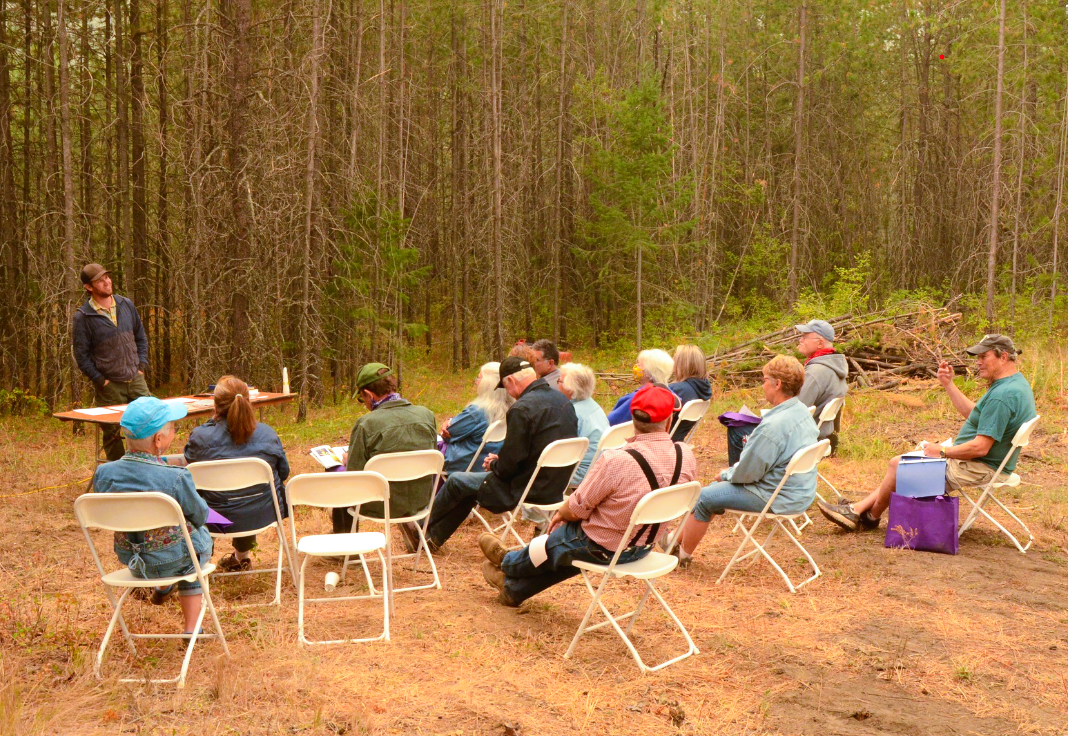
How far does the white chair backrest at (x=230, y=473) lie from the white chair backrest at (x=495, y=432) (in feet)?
6.33

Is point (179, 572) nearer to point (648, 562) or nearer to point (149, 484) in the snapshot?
point (149, 484)

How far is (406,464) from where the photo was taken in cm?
459

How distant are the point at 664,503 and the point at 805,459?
167 cm

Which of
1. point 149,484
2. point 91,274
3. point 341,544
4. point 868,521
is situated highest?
point 91,274

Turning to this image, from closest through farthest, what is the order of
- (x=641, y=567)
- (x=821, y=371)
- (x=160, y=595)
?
(x=641, y=567) → (x=160, y=595) → (x=821, y=371)

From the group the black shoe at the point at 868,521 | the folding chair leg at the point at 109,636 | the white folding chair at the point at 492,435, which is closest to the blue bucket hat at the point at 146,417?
the folding chair leg at the point at 109,636

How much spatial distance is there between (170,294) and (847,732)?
13.9 metres

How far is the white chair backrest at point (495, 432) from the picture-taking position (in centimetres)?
602

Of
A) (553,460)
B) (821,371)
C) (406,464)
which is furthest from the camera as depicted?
(821,371)

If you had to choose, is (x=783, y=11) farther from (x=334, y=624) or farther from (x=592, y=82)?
(x=334, y=624)

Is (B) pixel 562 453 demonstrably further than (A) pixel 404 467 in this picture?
Yes

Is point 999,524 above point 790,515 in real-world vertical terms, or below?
below

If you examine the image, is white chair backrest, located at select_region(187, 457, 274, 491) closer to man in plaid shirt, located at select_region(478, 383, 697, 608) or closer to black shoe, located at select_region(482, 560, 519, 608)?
black shoe, located at select_region(482, 560, 519, 608)

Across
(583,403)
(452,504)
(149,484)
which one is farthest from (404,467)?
(583,403)
